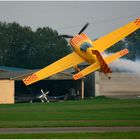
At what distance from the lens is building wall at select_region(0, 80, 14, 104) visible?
66.6 meters

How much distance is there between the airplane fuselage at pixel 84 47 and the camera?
→ 59.5m

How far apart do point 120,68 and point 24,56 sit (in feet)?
135

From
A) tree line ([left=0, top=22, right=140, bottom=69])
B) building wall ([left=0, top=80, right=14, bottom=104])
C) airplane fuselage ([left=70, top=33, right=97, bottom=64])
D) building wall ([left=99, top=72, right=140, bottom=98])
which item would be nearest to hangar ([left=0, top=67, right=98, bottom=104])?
building wall ([left=0, top=80, right=14, bottom=104])

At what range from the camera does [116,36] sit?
6381 cm

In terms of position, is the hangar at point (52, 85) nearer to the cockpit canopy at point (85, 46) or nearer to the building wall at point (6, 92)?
the building wall at point (6, 92)

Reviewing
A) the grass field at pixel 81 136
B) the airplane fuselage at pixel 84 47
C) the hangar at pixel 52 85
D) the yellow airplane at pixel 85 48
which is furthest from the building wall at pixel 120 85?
the grass field at pixel 81 136

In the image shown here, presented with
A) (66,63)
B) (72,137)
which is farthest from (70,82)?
(72,137)

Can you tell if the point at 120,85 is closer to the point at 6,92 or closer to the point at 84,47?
the point at 6,92

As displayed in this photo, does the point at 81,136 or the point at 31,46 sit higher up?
the point at 31,46

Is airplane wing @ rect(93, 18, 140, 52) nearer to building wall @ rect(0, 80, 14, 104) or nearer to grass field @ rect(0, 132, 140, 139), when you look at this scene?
building wall @ rect(0, 80, 14, 104)

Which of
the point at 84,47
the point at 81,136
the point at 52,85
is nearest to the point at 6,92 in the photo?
the point at 84,47

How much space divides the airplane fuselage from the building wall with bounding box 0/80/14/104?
30.4ft

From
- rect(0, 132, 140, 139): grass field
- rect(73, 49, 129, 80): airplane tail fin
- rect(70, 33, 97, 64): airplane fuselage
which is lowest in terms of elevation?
rect(0, 132, 140, 139): grass field

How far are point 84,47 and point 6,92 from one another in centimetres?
1184
